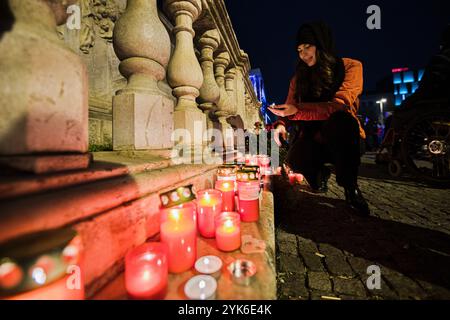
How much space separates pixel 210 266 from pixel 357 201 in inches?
83.0

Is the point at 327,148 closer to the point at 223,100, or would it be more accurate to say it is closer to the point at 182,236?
the point at 223,100

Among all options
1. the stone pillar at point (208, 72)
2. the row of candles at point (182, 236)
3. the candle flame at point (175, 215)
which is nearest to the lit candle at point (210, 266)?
the row of candles at point (182, 236)

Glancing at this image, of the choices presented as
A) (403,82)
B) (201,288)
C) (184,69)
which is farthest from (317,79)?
(403,82)

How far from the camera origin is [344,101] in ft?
7.59

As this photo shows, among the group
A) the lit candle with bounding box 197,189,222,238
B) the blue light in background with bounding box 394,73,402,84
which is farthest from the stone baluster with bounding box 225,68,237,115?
the blue light in background with bounding box 394,73,402,84

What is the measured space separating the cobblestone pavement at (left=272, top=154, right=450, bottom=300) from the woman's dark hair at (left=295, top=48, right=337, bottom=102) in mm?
1436

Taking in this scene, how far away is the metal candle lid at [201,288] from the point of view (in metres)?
0.80

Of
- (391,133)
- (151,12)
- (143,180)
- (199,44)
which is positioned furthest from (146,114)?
(391,133)

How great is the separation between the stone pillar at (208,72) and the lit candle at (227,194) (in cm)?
181

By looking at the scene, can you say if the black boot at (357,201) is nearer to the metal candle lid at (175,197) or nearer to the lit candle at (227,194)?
the lit candle at (227,194)

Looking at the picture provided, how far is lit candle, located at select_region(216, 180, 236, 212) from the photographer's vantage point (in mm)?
1785

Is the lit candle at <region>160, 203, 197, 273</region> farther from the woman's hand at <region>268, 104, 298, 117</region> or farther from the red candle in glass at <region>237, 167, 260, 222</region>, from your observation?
the woman's hand at <region>268, 104, 298, 117</region>
